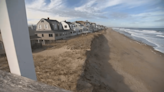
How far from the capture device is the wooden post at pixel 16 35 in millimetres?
884

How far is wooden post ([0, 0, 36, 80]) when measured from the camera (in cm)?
88

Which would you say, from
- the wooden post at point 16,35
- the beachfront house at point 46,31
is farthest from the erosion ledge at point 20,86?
the beachfront house at point 46,31

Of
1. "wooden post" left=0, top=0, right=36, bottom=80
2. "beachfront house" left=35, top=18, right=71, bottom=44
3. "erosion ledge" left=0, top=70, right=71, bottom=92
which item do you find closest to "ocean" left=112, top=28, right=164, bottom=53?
"erosion ledge" left=0, top=70, right=71, bottom=92

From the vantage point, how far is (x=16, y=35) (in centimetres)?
95

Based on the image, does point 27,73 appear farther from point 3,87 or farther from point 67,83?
point 67,83

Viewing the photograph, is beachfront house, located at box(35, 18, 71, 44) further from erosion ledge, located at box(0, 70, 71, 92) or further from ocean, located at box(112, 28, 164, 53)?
ocean, located at box(112, 28, 164, 53)

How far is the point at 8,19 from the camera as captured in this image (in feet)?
2.88

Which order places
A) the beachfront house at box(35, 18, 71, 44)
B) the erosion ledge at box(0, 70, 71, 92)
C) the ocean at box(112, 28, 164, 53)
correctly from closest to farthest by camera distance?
1. the erosion ledge at box(0, 70, 71, 92)
2. the ocean at box(112, 28, 164, 53)
3. the beachfront house at box(35, 18, 71, 44)

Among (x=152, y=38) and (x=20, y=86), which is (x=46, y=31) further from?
(x=152, y=38)

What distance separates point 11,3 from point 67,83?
443 centimetres

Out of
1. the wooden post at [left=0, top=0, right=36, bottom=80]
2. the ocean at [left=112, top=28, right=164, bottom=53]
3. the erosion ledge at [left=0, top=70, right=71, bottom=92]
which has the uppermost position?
the wooden post at [left=0, top=0, right=36, bottom=80]

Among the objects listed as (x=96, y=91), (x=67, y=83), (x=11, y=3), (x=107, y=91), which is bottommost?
(x=107, y=91)

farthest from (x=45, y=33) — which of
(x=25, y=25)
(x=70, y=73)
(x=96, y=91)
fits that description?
(x=25, y=25)

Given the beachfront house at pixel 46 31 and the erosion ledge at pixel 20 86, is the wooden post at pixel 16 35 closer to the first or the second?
the erosion ledge at pixel 20 86
